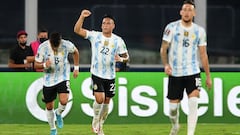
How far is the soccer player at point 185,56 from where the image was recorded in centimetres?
1294

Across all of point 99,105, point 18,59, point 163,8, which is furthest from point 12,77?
point 163,8

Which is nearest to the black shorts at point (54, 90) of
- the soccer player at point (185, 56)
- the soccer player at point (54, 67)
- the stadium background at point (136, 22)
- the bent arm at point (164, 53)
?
the soccer player at point (54, 67)

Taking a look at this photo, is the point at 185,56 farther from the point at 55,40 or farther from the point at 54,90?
the point at 54,90

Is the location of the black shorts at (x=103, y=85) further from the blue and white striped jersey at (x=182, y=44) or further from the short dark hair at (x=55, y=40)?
the blue and white striped jersey at (x=182, y=44)

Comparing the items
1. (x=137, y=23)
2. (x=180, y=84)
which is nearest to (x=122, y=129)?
(x=180, y=84)

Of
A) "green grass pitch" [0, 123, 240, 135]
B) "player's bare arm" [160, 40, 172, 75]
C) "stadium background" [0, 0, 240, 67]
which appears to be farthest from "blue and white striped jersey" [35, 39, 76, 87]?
"stadium background" [0, 0, 240, 67]

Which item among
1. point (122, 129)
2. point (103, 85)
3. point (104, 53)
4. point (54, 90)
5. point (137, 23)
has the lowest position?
point (122, 129)

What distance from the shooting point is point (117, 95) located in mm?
18688

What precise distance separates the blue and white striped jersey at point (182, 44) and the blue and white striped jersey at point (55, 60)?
285 centimetres

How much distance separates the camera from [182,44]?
13.0 meters

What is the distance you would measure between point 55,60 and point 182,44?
3093 millimetres

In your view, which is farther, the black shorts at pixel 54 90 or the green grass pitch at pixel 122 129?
the green grass pitch at pixel 122 129

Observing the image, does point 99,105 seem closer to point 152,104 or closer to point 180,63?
point 180,63

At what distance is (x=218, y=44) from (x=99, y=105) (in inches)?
325
